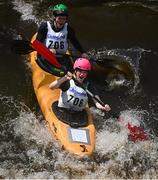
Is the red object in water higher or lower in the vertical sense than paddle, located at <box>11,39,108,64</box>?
lower

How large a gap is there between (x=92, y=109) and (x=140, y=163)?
155cm

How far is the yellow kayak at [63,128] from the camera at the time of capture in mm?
7941

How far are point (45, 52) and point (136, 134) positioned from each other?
2.29 metres

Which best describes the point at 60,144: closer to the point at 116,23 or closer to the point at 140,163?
the point at 140,163

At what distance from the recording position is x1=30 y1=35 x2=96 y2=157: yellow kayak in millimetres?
7941

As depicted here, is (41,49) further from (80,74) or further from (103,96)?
(103,96)

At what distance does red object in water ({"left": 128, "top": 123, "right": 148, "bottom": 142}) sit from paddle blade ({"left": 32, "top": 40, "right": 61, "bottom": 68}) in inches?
72.9

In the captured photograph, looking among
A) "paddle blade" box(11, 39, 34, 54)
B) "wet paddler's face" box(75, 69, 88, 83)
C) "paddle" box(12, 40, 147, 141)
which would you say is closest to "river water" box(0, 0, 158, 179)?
"paddle" box(12, 40, 147, 141)

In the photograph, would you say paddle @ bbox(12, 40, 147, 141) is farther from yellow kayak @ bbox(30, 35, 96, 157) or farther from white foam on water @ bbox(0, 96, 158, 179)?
yellow kayak @ bbox(30, 35, 96, 157)

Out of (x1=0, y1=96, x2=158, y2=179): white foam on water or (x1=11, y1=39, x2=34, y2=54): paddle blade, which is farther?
(x1=11, y1=39, x2=34, y2=54): paddle blade

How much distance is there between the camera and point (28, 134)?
28.8 feet

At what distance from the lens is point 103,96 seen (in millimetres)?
10070

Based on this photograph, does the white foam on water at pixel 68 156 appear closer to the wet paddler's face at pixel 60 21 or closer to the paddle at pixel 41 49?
the paddle at pixel 41 49

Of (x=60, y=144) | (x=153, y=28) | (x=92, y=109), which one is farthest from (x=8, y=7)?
(x=60, y=144)
